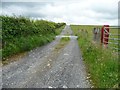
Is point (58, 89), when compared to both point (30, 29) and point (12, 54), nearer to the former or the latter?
point (12, 54)

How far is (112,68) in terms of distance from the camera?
9.71 metres

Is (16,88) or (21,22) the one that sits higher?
(21,22)

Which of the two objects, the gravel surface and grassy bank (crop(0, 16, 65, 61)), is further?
grassy bank (crop(0, 16, 65, 61))

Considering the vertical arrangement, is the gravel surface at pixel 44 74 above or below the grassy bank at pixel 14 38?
below

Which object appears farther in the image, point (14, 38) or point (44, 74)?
point (14, 38)

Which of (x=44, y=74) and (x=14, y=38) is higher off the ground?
(x=14, y=38)

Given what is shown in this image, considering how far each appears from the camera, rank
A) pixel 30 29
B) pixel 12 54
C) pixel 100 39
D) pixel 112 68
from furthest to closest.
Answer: pixel 30 29, pixel 100 39, pixel 12 54, pixel 112 68

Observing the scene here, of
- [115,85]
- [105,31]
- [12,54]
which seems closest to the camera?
[115,85]

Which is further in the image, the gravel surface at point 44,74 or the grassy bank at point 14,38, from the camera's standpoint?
the grassy bank at point 14,38

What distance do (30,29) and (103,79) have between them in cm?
1416

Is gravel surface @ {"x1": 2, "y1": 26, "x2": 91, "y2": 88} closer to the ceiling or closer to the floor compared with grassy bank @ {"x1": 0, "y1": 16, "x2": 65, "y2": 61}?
closer to the floor

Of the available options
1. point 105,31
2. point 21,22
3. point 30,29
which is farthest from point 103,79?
point 30,29

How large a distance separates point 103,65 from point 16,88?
381 cm

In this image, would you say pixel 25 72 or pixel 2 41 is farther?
pixel 2 41
